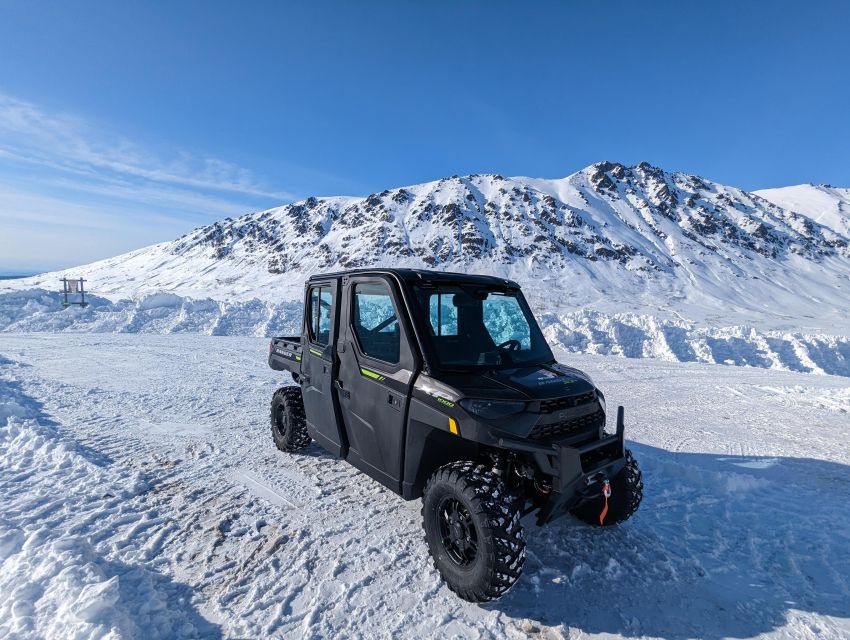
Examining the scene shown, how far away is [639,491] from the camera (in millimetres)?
3844

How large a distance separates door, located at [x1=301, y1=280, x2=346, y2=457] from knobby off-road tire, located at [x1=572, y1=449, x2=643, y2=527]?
240cm

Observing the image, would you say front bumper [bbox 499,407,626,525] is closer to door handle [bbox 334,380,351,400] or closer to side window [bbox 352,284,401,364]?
side window [bbox 352,284,401,364]

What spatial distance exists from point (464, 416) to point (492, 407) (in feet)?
0.69

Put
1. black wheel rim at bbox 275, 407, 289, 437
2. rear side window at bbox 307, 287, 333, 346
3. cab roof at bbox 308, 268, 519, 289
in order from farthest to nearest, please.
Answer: black wheel rim at bbox 275, 407, 289, 437 → rear side window at bbox 307, 287, 333, 346 → cab roof at bbox 308, 268, 519, 289

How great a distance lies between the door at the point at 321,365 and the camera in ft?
14.5

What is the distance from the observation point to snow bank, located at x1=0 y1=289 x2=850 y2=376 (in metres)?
17.6

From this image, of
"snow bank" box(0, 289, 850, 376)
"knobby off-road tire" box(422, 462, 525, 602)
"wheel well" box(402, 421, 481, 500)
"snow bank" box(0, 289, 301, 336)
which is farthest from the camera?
"snow bank" box(0, 289, 301, 336)

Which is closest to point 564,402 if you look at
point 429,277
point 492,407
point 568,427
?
point 568,427

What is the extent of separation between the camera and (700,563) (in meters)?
3.57

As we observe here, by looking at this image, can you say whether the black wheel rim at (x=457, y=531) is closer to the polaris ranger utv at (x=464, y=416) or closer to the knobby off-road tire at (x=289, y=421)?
the polaris ranger utv at (x=464, y=416)

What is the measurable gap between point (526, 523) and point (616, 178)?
345 feet

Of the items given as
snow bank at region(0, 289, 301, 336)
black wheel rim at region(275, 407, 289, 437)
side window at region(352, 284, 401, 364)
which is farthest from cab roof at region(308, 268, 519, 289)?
snow bank at region(0, 289, 301, 336)

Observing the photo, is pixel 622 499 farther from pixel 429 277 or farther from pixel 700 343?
pixel 700 343

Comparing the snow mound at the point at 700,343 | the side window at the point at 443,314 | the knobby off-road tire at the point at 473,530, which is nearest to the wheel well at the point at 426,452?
the knobby off-road tire at the point at 473,530
